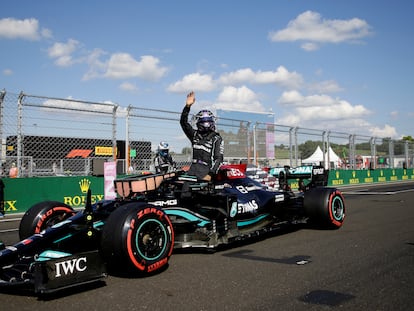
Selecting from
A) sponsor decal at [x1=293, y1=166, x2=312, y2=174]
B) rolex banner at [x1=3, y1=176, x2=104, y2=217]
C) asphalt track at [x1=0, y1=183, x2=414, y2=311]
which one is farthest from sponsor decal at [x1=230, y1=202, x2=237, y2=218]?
rolex banner at [x1=3, y1=176, x2=104, y2=217]

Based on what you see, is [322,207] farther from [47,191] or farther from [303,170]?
[47,191]

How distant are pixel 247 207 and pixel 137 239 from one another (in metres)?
2.39

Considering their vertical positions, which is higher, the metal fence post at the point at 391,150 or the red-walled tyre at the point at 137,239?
the metal fence post at the point at 391,150

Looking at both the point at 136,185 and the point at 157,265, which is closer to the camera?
the point at 157,265

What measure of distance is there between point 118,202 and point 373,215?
6.16 meters

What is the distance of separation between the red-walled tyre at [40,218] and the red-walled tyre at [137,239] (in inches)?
58.0

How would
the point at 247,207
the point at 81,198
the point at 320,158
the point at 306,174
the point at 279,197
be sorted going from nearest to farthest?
the point at 247,207
the point at 279,197
the point at 306,174
the point at 81,198
the point at 320,158

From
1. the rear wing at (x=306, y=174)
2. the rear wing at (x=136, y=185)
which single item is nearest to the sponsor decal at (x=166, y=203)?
the rear wing at (x=136, y=185)

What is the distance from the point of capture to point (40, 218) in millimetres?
5340

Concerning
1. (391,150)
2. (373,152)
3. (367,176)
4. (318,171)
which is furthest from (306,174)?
(391,150)

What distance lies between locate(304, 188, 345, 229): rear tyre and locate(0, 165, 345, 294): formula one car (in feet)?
0.05

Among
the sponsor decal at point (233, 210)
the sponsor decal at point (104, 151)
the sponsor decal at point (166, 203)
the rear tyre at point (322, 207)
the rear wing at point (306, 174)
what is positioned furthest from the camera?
the sponsor decal at point (104, 151)

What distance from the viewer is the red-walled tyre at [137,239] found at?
13.6ft

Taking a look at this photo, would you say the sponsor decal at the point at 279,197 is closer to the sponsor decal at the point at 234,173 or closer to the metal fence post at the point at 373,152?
the sponsor decal at the point at 234,173
